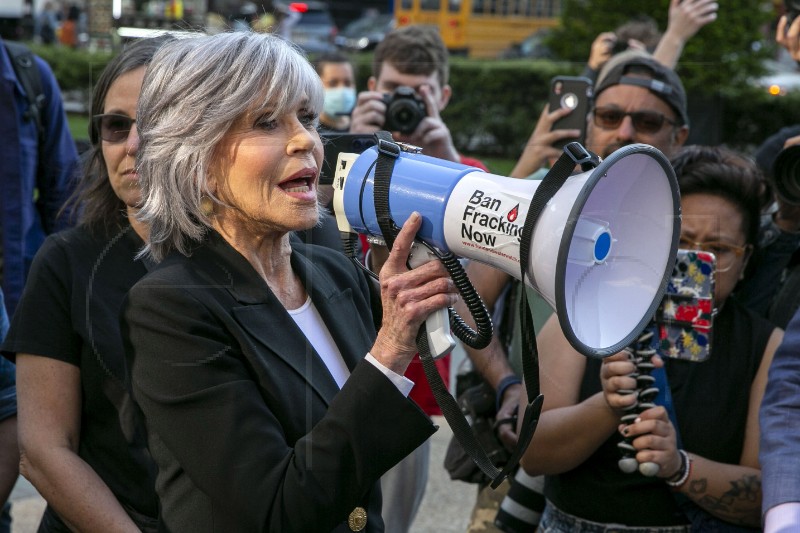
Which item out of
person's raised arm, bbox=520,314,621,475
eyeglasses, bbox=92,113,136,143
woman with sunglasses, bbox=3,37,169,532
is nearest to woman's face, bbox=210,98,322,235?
woman with sunglasses, bbox=3,37,169,532

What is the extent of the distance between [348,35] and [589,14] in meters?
13.2

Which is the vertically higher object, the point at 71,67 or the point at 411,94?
the point at 411,94

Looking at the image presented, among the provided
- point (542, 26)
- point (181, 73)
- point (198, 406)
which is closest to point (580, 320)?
point (198, 406)

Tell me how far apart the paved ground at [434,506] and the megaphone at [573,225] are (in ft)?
9.25

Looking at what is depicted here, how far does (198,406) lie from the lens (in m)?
1.79

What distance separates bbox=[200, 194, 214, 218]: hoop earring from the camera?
196cm

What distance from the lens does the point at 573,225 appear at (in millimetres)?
1585

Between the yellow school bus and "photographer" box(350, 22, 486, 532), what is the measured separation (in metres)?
13.9

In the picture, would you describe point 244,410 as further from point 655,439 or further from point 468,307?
point 655,439

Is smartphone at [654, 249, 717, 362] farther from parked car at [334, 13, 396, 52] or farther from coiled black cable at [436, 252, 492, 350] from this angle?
parked car at [334, 13, 396, 52]

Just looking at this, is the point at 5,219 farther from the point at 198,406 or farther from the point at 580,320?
the point at 580,320

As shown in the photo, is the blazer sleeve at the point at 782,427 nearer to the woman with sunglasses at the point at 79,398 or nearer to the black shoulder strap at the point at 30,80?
the woman with sunglasses at the point at 79,398

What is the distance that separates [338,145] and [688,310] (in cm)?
96

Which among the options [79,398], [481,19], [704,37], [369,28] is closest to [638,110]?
[79,398]
